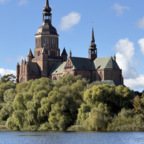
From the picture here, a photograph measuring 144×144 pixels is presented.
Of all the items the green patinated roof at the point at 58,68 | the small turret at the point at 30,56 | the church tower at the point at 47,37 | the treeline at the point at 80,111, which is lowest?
the treeline at the point at 80,111

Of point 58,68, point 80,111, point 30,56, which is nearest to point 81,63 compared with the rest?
point 58,68

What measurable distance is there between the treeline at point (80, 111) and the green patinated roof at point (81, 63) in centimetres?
5156

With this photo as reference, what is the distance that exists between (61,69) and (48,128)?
213 feet

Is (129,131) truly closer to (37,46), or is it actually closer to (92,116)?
(92,116)

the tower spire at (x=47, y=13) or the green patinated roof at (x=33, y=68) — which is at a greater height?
the tower spire at (x=47, y=13)

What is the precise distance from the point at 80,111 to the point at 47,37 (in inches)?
2956

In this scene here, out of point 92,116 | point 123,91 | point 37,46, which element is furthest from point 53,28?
point 92,116

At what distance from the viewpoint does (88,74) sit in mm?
140625

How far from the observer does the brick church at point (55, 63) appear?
137m

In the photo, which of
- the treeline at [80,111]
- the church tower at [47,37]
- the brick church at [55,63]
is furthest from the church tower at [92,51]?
the treeline at [80,111]

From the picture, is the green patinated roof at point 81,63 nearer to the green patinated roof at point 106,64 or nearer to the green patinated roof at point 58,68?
the green patinated roof at point 106,64

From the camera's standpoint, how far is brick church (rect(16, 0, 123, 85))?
137 metres

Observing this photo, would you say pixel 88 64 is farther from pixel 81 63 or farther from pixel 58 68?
pixel 58 68

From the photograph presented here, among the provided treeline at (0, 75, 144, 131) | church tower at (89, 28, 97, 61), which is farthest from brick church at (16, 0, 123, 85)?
treeline at (0, 75, 144, 131)
